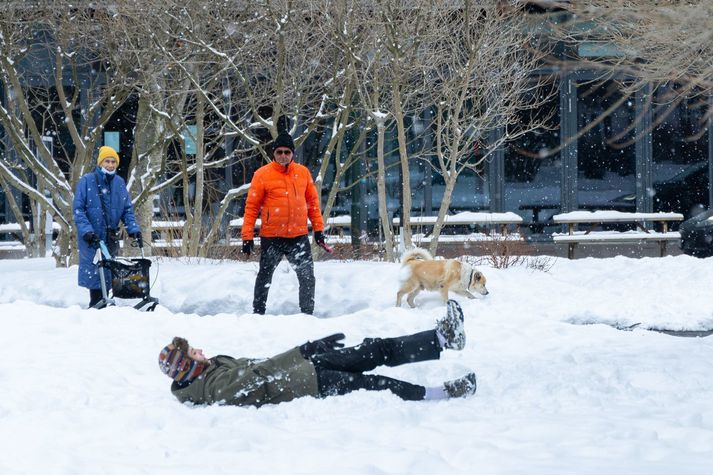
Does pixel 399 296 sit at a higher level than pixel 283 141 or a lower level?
lower

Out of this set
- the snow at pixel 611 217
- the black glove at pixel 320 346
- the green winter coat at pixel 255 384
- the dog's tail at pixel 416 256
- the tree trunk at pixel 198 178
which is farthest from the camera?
the snow at pixel 611 217

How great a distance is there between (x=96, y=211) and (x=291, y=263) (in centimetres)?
211

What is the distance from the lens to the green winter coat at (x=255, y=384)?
205 inches

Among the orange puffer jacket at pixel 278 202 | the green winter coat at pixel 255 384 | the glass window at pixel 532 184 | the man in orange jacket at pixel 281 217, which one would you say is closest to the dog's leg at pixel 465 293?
the man in orange jacket at pixel 281 217

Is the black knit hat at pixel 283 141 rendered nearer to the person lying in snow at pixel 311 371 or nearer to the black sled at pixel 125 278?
the black sled at pixel 125 278

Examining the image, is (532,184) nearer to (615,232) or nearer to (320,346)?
(615,232)

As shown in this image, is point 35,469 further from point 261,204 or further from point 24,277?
point 24,277

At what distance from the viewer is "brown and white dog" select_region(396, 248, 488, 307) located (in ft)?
33.3

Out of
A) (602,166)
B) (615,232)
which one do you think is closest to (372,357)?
(615,232)

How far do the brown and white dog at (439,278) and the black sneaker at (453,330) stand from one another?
4732 millimetres

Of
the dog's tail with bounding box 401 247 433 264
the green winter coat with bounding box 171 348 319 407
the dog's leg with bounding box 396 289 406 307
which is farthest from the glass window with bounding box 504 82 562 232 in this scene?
the green winter coat with bounding box 171 348 319 407

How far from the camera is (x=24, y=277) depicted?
12.1 meters

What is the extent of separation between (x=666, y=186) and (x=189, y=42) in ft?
44.1

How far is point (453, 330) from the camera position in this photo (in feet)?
17.6
